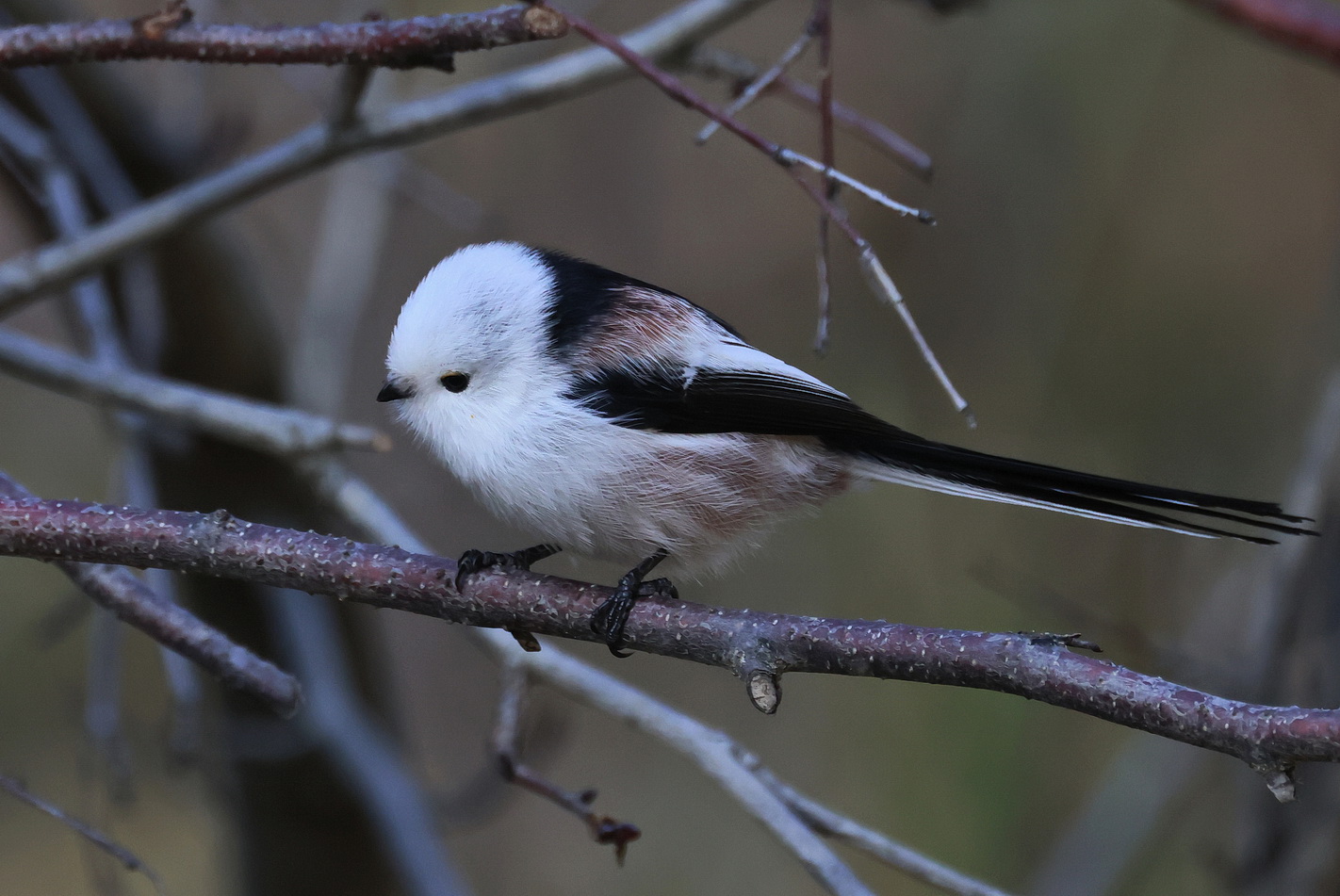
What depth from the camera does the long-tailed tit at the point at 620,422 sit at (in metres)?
1.75

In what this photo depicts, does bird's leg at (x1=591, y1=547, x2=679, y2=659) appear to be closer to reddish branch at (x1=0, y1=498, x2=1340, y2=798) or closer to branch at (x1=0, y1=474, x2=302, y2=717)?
reddish branch at (x1=0, y1=498, x2=1340, y2=798)

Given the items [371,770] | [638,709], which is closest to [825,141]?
[638,709]

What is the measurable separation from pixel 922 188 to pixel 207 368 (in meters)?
2.59

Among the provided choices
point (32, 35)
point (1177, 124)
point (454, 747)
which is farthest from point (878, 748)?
point (32, 35)

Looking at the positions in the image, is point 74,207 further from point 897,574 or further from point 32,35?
point 897,574

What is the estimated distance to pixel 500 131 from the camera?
15.1ft

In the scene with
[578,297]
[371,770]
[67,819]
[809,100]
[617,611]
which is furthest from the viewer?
[371,770]

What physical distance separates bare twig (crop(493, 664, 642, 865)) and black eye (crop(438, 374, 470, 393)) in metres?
0.55

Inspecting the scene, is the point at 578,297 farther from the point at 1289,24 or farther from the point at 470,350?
the point at 1289,24

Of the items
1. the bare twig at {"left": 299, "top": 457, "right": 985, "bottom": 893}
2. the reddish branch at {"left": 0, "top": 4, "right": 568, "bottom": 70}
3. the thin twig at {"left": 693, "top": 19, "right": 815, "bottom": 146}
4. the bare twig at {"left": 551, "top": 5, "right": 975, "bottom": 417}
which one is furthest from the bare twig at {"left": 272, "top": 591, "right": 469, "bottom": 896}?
the bare twig at {"left": 551, "top": 5, "right": 975, "bottom": 417}

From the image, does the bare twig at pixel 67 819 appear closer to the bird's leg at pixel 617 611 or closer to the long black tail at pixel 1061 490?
the bird's leg at pixel 617 611

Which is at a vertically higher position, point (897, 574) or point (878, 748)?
point (897, 574)

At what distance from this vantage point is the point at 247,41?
4.99 feet

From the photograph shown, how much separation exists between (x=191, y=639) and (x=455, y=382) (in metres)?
0.55
